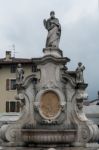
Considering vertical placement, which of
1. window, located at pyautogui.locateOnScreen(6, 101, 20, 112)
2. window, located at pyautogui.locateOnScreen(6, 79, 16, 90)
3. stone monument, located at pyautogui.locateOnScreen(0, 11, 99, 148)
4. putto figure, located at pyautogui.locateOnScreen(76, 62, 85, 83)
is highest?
window, located at pyautogui.locateOnScreen(6, 79, 16, 90)

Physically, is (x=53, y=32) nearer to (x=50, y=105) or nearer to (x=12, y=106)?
(x=50, y=105)

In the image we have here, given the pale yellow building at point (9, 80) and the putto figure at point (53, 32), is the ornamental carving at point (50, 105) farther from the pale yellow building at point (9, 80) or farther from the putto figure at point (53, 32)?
the pale yellow building at point (9, 80)

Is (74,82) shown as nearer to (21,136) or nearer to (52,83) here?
(52,83)

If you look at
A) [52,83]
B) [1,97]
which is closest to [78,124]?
[52,83]

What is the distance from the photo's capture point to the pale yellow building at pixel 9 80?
2101 inches

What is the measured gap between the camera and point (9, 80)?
177 ft

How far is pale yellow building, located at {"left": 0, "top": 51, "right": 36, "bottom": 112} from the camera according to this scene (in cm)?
5338

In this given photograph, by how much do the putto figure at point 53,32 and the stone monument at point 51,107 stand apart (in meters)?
0.22

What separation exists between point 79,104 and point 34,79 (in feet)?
8.15

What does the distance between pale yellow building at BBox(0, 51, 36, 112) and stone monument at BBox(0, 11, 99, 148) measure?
2581cm

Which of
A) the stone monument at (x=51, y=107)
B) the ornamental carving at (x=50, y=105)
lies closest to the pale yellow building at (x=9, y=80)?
the stone monument at (x=51, y=107)

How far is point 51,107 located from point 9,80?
1077 inches

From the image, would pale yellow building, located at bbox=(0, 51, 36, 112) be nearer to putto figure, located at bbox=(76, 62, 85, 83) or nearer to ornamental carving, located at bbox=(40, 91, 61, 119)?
ornamental carving, located at bbox=(40, 91, 61, 119)

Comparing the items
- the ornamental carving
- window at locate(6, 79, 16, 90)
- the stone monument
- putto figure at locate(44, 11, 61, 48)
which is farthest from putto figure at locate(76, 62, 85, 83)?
window at locate(6, 79, 16, 90)
